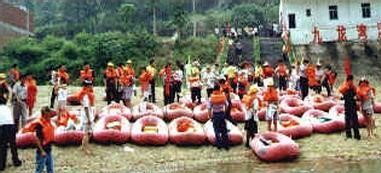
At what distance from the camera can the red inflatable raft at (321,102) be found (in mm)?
19097

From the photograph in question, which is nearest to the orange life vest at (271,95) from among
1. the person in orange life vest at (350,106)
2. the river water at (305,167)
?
the person in orange life vest at (350,106)

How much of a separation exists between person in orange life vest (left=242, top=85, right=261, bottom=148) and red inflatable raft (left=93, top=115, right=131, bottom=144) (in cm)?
A: 292

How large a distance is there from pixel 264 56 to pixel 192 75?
44.9 feet

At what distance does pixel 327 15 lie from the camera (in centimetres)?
3709

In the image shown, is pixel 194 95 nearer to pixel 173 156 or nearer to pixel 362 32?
pixel 173 156

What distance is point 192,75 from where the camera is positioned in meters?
19.8

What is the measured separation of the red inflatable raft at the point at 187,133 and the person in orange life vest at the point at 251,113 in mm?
1122

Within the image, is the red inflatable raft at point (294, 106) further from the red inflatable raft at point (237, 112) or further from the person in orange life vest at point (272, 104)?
the person in orange life vest at point (272, 104)

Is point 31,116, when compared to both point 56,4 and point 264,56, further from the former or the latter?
point 56,4

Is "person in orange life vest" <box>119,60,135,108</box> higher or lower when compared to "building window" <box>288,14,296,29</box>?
lower

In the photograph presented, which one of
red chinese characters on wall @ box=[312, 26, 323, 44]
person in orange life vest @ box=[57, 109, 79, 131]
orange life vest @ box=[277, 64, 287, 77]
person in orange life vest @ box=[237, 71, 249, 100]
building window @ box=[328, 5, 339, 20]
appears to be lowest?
person in orange life vest @ box=[57, 109, 79, 131]

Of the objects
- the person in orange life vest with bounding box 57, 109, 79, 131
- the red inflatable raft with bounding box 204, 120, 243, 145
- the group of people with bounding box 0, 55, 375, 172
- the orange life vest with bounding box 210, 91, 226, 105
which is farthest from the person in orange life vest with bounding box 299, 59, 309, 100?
the person in orange life vest with bounding box 57, 109, 79, 131

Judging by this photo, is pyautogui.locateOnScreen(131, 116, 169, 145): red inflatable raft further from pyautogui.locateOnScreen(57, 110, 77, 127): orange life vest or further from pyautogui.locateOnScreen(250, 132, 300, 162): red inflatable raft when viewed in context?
pyautogui.locateOnScreen(250, 132, 300, 162): red inflatable raft

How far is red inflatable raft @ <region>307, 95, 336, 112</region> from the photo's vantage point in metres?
19.1
